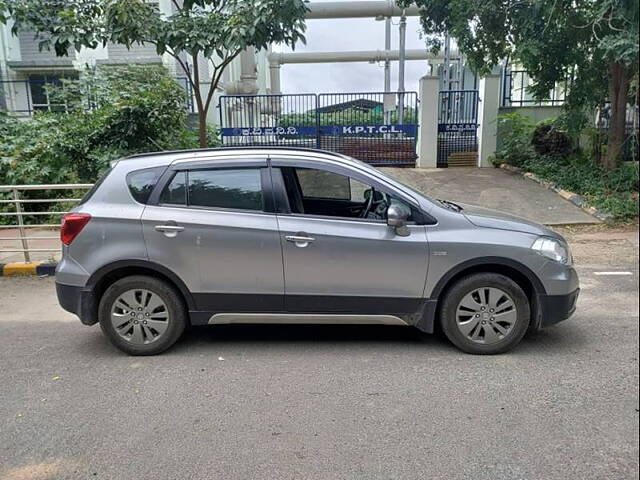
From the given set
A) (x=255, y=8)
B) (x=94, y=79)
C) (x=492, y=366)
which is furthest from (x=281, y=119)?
(x=492, y=366)

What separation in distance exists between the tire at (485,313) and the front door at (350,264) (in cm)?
31

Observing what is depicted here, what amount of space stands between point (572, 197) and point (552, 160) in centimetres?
290

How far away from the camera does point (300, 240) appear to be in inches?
168

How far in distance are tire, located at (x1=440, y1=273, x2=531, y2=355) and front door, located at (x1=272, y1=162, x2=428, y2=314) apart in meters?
0.31

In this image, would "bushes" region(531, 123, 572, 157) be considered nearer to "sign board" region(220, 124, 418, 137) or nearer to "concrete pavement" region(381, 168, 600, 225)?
"concrete pavement" region(381, 168, 600, 225)

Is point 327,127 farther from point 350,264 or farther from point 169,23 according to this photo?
point 350,264

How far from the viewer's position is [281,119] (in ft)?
51.5

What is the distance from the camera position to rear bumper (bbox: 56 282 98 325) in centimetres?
442

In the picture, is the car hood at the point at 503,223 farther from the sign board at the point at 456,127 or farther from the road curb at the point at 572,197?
the sign board at the point at 456,127

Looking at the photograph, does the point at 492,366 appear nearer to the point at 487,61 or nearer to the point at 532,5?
the point at 532,5

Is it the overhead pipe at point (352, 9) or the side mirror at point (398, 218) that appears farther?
the overhead pipe at point (352, 9)

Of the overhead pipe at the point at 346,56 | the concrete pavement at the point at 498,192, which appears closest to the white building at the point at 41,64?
the concrete pavement at the point at 498,192

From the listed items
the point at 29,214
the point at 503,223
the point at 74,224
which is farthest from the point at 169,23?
the point at 503,223

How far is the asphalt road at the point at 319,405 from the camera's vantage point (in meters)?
2.94
